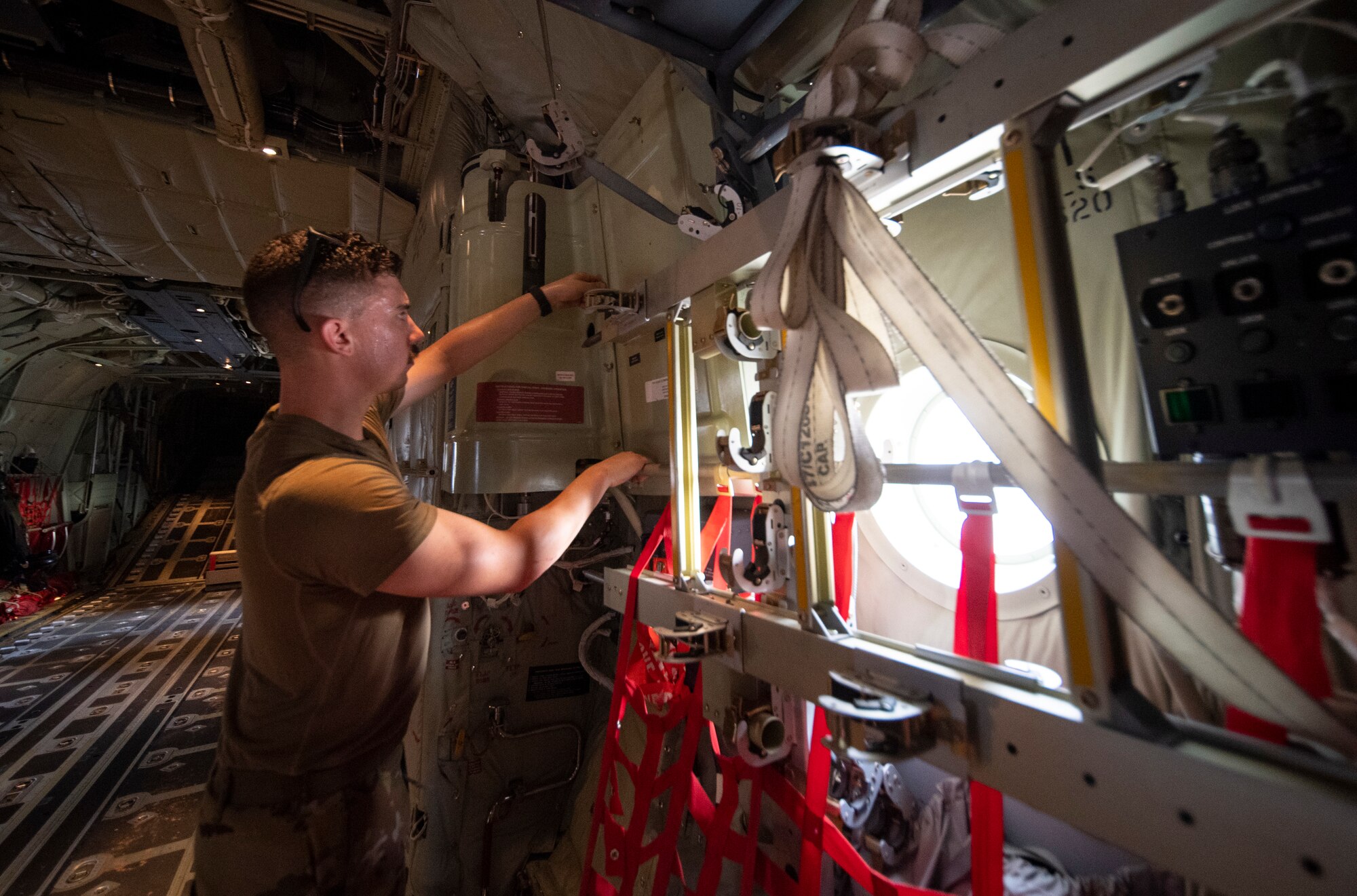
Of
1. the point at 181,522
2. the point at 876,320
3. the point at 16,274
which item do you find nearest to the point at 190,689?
the point at 16,274

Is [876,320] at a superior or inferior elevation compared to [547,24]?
inferior

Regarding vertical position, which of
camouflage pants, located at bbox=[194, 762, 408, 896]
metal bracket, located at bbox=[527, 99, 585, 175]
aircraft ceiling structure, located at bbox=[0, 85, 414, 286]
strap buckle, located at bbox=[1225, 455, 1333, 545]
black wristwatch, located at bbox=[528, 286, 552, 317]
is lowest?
camouflage pants, located at bbox=[194, 762, 408, 896]

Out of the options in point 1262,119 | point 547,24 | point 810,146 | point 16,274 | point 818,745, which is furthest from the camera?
point 16,274

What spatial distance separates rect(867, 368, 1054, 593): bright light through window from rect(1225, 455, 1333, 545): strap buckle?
0.89 metres

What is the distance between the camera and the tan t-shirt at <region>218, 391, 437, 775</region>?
1115 millimetres

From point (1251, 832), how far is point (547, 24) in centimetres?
274

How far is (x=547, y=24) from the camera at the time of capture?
2.04 m

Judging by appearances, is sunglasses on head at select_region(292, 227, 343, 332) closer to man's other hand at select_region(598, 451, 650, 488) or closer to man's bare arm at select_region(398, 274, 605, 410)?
man's bare arm at select_region(398, 274, 605, 410)

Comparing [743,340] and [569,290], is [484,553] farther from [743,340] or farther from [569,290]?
[569,290]

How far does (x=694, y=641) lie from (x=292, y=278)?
131 cm

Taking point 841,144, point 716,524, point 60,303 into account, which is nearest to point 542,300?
point 716,524

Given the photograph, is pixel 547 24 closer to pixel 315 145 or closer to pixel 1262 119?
pixel 1262 119

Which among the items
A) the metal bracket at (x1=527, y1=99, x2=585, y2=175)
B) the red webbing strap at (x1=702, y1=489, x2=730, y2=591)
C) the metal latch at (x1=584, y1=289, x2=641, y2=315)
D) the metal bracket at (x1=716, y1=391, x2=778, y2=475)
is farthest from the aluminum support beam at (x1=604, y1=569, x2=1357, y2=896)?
the metal bracket at (x1=527, y1=99, x2=585, y2=175)

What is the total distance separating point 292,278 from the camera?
1.32m
